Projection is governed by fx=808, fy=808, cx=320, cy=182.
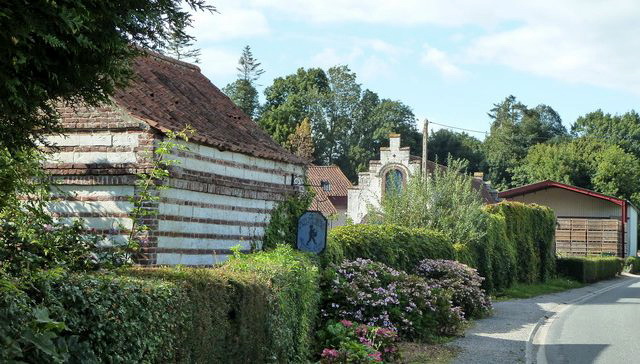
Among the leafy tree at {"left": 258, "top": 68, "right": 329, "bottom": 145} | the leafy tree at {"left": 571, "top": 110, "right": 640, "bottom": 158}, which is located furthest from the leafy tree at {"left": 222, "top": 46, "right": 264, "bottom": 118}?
the leafy tree at {"left": 571, "top": 110, "right": 640, "bottom": 158}

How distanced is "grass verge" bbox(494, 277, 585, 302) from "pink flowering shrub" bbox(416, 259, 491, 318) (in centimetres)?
778

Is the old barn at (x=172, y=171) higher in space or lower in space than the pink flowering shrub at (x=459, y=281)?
higher

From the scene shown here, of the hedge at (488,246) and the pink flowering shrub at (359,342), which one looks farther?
the hedge at (488,246)

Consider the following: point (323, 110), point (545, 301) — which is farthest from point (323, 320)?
point (323, 110)

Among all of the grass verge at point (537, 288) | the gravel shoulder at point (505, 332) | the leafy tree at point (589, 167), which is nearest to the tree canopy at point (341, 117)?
the leafy tree at point (589, 167)

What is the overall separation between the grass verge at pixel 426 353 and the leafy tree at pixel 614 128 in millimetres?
87076

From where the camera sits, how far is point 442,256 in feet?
75.5

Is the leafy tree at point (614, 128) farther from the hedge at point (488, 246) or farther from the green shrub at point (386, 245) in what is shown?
the green shrub at point (386, 245)

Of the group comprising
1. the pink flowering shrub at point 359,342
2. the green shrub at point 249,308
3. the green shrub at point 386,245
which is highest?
the green shrub at point 386,245

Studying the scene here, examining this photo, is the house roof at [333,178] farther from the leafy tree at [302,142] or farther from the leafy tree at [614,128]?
the leafy tree at [614,128]

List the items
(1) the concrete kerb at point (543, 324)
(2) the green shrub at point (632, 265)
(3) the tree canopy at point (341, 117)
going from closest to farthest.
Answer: (1) the concrete kerb at point (543, 324), (2) the green shrub at point (632, 265), (3) the tree canopy at point (341, 117)

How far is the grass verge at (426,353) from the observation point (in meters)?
14.0

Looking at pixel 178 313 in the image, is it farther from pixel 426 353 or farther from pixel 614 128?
pixel 614 128

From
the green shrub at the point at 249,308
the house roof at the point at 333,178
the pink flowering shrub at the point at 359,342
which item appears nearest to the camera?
the green shrub at the point at 249,308
